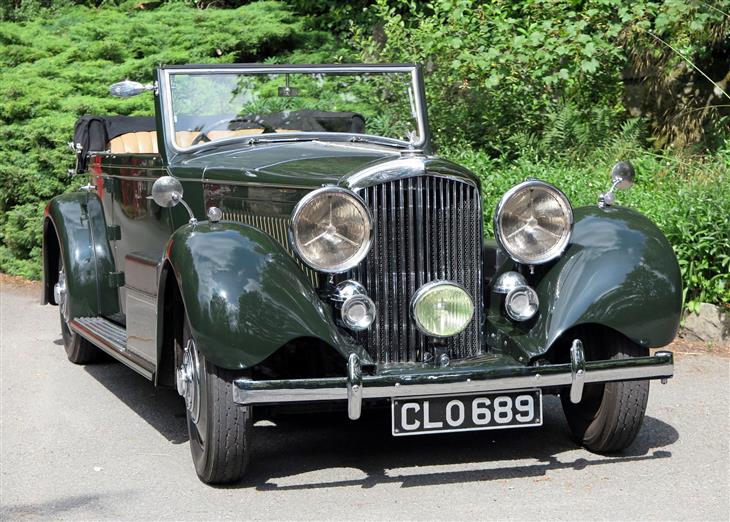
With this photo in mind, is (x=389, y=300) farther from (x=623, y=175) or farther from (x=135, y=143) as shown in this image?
(x=135, y=143)

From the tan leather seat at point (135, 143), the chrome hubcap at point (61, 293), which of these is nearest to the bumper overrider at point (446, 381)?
the chrome hubcap at point (61, 293)

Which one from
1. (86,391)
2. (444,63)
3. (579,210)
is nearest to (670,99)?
(444,63)

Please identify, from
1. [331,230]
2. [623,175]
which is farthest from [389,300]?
[623,175]

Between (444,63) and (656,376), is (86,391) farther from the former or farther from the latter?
(444,63)

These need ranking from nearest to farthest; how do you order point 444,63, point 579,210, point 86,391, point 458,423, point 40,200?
point 458,423
point 579,210
point 86,391
point 444,63
point 40,200

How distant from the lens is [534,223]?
185 inches

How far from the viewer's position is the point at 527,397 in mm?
4324

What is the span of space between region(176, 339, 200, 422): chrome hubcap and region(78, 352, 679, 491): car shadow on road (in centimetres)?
37

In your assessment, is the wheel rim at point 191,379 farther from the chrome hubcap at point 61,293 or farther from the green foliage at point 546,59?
the green foliage at point 546,59

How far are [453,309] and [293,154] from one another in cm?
122

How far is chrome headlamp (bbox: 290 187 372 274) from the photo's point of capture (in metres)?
4.34

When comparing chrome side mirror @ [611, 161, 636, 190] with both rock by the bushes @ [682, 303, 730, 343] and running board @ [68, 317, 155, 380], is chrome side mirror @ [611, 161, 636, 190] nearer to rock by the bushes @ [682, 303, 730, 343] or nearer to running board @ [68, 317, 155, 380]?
rock by the bushes @ [682, 303, 730, 343]

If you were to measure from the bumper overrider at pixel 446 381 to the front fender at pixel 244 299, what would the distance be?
0.17m

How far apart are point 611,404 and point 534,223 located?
0.85 m
